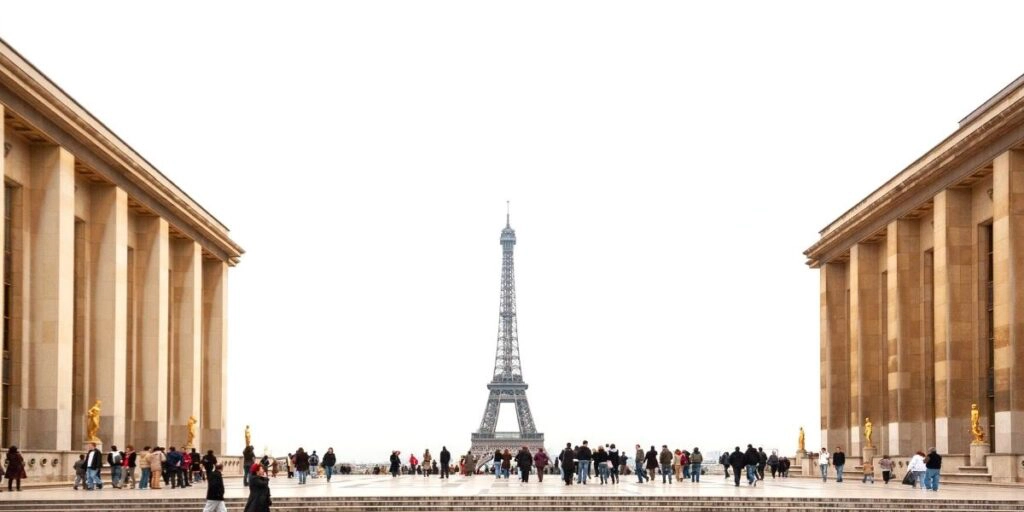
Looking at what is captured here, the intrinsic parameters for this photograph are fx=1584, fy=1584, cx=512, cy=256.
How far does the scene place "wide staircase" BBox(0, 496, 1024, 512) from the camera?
37.3 m

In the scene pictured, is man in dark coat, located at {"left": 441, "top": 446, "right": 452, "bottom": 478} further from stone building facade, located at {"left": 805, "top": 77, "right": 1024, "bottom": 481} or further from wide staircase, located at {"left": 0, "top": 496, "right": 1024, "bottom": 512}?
wide staircase, located at {"left": 0, "top": 496, "right": 1024, "bottom": 512}

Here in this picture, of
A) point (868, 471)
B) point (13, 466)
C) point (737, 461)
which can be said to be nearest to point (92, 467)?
point (13, 466)

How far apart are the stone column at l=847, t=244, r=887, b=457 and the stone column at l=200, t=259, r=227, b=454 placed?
33.5 metres

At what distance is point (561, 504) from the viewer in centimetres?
3894

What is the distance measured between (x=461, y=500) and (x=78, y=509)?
368 inches

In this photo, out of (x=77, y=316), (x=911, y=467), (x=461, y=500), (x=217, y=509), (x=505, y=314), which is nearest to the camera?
(x=217, y=509)

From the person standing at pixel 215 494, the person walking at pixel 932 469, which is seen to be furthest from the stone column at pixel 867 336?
the person standing at pixel 215 494

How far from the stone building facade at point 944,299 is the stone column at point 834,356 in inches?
4.8

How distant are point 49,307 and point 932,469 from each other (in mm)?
29554

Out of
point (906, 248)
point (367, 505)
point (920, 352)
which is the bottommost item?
point (367, 505)

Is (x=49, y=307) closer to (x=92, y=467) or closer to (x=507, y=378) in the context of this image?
(x=92, y=467)

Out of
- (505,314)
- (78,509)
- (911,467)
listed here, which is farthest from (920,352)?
(505,314)

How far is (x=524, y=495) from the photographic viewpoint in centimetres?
4122

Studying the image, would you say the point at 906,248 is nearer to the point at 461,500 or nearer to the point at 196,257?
the point at 196,257
